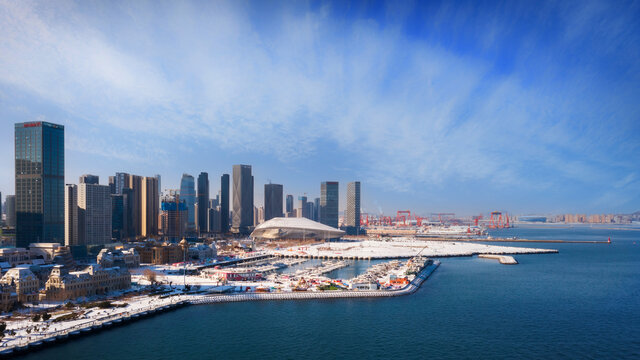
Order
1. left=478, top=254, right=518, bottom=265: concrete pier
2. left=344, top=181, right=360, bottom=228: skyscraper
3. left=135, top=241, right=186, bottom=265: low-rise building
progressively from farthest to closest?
left=344, top=181, right=360, bottom=228: skyscraper, left=478, top=254, right=518, bottom=265: concrete pier, left=135, top=241, right=186, bottom=265: low-rise building

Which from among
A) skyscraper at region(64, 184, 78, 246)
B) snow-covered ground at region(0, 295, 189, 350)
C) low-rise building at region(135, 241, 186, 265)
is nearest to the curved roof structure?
skyscraper at region(64, 184, 78, 246)

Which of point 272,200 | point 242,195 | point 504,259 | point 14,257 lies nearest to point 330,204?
point 272,200

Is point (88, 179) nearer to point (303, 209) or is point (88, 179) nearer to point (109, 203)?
point (109, 203)

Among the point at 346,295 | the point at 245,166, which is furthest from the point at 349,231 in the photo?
the point at 346,295

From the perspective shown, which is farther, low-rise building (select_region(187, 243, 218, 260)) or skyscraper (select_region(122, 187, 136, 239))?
skyscraper (select_region(122, 187, 136, 239))

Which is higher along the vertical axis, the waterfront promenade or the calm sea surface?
the waterfront promenade

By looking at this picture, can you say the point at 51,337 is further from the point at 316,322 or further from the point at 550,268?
the point at 550,268

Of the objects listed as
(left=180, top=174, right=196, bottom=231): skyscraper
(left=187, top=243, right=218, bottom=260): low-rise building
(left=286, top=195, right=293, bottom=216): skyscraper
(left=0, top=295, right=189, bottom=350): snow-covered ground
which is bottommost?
(left=187, top=243, right=218, bottom=260): low-rise building

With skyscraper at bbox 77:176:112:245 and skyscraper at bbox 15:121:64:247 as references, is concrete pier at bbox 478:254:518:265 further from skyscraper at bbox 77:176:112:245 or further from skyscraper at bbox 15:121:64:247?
skyscraper at bbox 77:176:112:245
